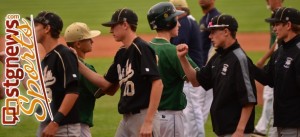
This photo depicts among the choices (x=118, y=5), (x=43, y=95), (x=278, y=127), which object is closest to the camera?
(x=43, y=95)

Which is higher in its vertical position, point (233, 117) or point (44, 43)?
point (44, 43)

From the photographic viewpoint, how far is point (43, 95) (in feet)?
20.3

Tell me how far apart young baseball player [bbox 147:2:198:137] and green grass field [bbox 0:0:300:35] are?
16.1m

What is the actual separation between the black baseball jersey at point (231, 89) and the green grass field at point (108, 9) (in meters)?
16.8

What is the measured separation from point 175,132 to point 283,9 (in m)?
1.58

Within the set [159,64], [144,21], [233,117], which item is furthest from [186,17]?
[144,21]

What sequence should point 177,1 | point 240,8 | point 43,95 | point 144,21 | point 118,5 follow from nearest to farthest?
point 43,95, point 177,1, point 144,21, point 240,8, point 118,5

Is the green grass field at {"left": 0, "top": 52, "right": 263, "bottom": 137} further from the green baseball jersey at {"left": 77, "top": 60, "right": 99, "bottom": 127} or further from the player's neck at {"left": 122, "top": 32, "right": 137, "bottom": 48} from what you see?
the player's neck at {"left": 122, "top": 32, "right": 137, "bottom": 48}

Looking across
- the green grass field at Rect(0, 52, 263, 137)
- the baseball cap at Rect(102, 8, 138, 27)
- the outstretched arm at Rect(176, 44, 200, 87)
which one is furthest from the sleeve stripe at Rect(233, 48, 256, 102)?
the green grass field at Rect(0, 52, 263, 137)

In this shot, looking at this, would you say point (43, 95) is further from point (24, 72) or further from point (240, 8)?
point (240, 8)

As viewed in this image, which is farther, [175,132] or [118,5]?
[118,5]

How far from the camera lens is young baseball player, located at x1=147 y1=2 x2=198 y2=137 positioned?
706 cm

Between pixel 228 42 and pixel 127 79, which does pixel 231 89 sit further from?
pixel 127 79

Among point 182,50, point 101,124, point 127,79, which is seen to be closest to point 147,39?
point 101,124
